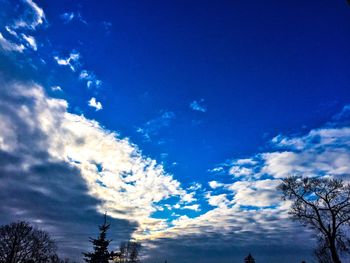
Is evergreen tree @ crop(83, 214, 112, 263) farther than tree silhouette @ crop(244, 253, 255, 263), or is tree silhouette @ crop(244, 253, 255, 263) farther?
tree silhouette @ crop(244, 253, 255, 263)

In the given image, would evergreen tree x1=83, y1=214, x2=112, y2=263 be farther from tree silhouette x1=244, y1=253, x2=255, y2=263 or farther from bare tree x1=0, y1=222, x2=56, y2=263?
tree silhouette x1=244, y1=253, x2=255, y2=263

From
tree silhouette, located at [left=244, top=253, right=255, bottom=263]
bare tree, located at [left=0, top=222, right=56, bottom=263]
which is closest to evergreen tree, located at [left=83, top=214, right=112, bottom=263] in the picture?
bare tree, located at [left=0, top=222, right=56, bottom=263]

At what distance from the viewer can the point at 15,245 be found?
174ft

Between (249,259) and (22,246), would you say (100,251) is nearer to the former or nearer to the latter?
(22,246)

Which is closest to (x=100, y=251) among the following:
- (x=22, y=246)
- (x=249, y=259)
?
(x=22, y=246)

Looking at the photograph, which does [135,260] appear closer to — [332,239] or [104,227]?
A: [104,227]

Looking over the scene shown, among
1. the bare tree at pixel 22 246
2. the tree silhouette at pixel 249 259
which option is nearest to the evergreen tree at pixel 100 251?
the bare tree at pixel 22 246

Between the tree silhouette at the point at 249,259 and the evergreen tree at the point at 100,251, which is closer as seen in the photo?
the evergreen tree at the point at 100,251

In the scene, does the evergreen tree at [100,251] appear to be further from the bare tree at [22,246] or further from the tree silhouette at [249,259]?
the tree silhouette at [249,259]

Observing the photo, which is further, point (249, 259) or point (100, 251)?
point (249, 259)

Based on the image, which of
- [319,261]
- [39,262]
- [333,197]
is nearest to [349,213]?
[333,197]

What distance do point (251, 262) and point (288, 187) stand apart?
54268 mm

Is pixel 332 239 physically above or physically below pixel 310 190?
below

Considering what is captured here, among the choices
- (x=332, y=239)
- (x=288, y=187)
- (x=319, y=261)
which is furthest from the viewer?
(x=319, y=261)
